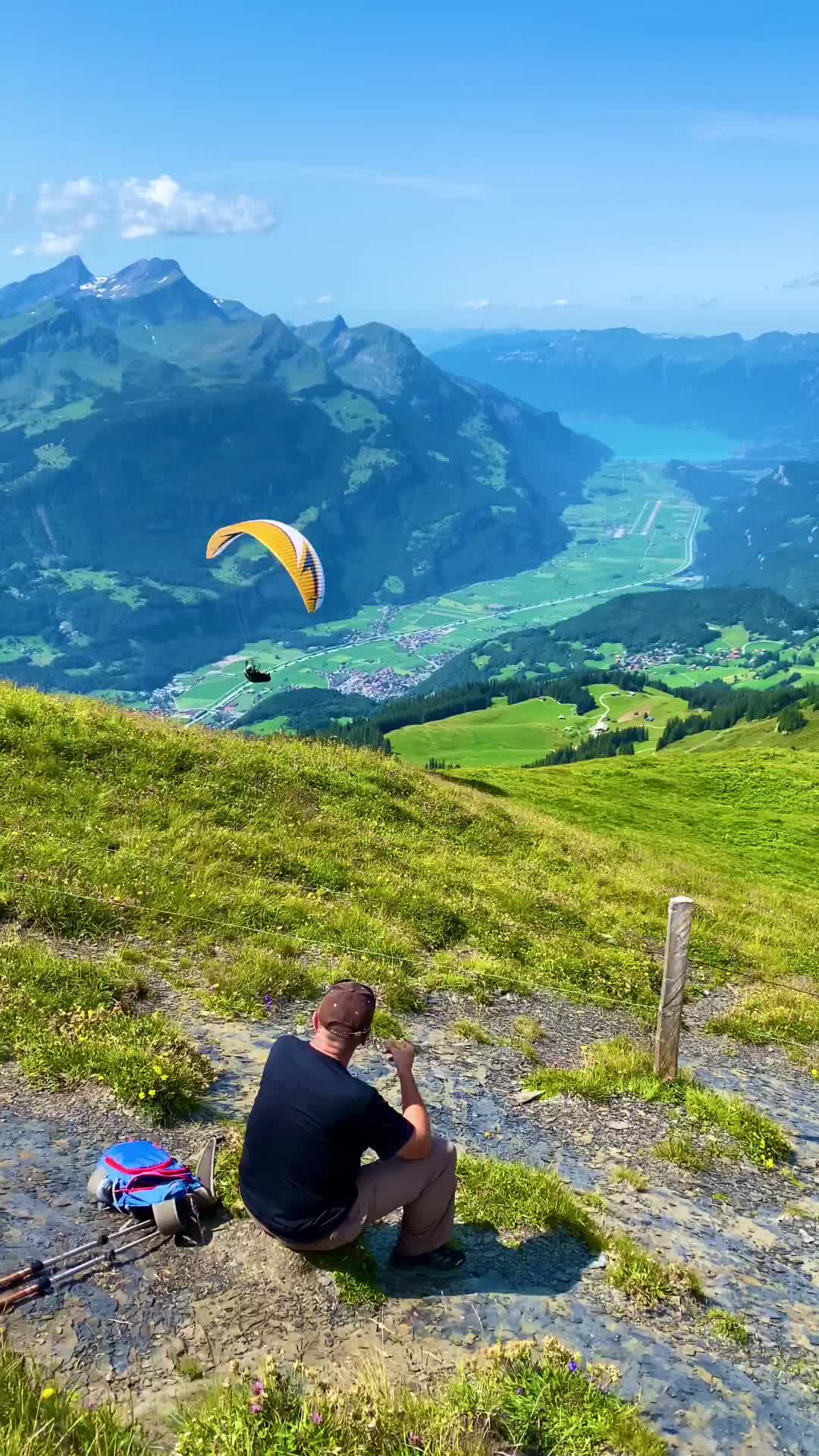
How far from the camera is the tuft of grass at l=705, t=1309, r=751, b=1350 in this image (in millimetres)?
7738

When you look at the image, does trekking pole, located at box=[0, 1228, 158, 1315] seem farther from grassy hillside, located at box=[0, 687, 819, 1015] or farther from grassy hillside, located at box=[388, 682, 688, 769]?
grassy hillside, located at box=[388, 682, 688, 769]

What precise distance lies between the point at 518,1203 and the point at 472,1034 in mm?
4759

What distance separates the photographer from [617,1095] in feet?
40.2

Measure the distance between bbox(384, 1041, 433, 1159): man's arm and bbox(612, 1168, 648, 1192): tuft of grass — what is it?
3704mm

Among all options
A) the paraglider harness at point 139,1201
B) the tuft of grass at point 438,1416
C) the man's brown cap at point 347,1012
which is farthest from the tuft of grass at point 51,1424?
the man's brown cap at point 347,1012

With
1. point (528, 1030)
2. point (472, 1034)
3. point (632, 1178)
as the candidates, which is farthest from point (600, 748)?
point (632, 1178)

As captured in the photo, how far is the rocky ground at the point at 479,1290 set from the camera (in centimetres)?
654

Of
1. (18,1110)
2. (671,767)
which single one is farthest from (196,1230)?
(671,767)

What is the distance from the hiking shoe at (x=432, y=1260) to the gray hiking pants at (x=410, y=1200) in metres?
0.07

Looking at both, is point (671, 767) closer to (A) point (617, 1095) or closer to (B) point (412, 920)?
(B) point (412, 920)

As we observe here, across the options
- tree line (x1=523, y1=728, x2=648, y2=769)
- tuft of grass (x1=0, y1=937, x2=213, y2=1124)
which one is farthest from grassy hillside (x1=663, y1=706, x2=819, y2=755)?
tuft of grass (x1=0, y1=937, x2=213, y2=1124)

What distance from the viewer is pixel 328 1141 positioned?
22.7ft

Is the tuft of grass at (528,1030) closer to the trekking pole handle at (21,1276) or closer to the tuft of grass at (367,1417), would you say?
the tuft of grass at (367,1417)

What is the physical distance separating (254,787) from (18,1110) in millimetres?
13060
